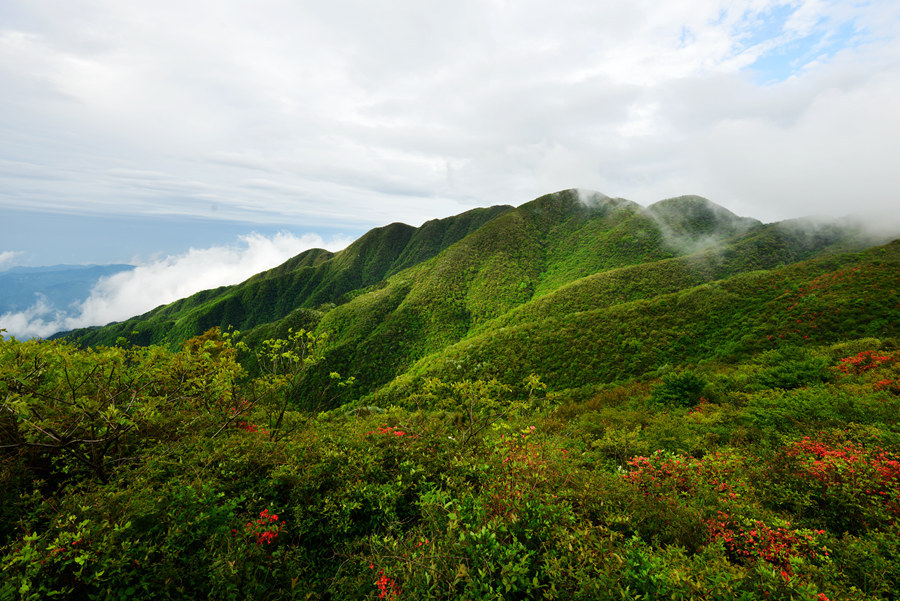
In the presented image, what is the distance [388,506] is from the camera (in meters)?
6.34

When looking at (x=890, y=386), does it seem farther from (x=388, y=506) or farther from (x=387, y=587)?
(x=387, y=587)

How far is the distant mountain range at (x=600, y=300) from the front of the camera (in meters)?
27.0

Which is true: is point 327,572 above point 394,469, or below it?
below

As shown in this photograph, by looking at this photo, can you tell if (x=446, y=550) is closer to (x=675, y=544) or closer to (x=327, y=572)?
(x=327, y=572)

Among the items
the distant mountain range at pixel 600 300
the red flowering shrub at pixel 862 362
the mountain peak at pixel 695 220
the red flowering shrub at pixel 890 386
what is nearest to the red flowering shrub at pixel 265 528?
the distant mountain range at pixel 600 300

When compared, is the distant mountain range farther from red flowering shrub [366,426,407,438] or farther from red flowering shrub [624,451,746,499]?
red flowering shrub [624,451,746,499]

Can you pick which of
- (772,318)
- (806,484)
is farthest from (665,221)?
(806,484)

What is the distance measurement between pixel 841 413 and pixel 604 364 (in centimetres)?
1749

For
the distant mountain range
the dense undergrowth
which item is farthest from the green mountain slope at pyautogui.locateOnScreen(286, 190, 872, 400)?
the dense undergrowth

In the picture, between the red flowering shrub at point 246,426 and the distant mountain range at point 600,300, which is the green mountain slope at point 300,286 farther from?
the red flowering shrub at point 246,426

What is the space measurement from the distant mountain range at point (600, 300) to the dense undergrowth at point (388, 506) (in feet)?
9.97

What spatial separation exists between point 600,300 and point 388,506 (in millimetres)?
43166

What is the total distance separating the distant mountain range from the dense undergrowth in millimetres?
3040

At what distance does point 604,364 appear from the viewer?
28.5 meters
